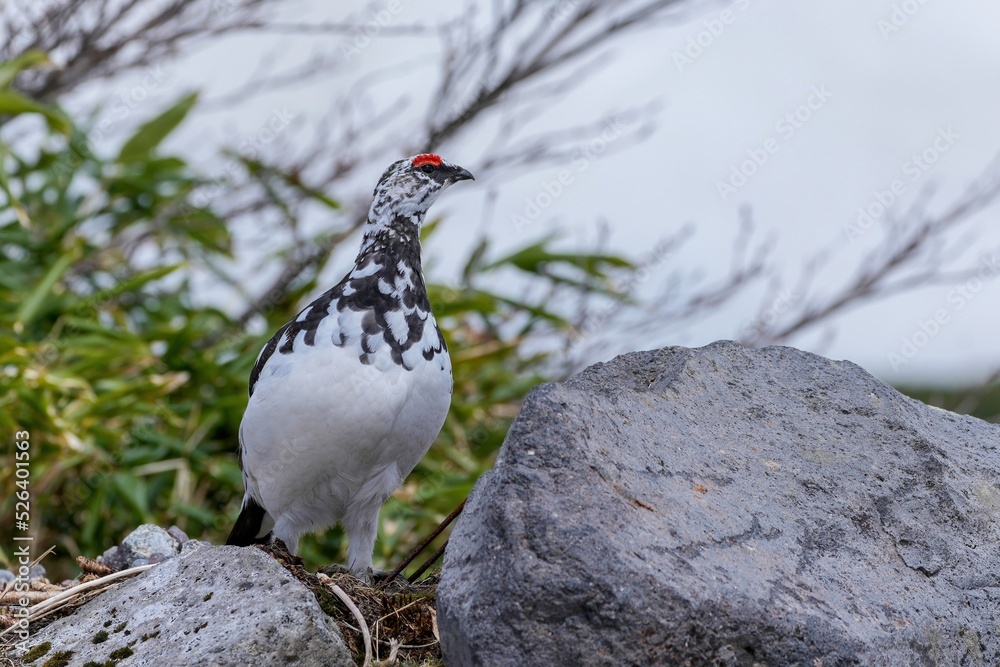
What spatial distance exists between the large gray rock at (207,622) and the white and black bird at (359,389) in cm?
51

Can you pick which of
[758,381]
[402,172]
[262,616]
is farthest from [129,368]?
[758,381]

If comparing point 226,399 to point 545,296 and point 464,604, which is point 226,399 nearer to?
point 545,296

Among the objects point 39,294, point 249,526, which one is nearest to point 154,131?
point 39,294

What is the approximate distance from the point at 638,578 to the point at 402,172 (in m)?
1.85

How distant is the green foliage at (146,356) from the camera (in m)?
5.05

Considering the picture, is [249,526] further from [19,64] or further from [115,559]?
[19,64]

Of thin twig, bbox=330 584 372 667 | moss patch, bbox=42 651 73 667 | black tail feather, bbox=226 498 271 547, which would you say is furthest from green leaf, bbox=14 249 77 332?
thin twig, bbox=330 584 372 667

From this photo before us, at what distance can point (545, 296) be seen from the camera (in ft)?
20.6

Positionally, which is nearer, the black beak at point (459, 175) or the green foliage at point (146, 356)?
the black beak at point (459, 175)

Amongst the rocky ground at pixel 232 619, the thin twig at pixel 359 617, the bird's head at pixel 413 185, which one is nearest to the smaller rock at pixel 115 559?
the rocky ground at pixel 232 619

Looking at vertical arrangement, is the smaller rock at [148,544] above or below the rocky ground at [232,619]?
below

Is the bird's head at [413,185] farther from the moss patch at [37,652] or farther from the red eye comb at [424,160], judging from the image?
the moss patch at [37,652]

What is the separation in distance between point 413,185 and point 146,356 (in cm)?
260
